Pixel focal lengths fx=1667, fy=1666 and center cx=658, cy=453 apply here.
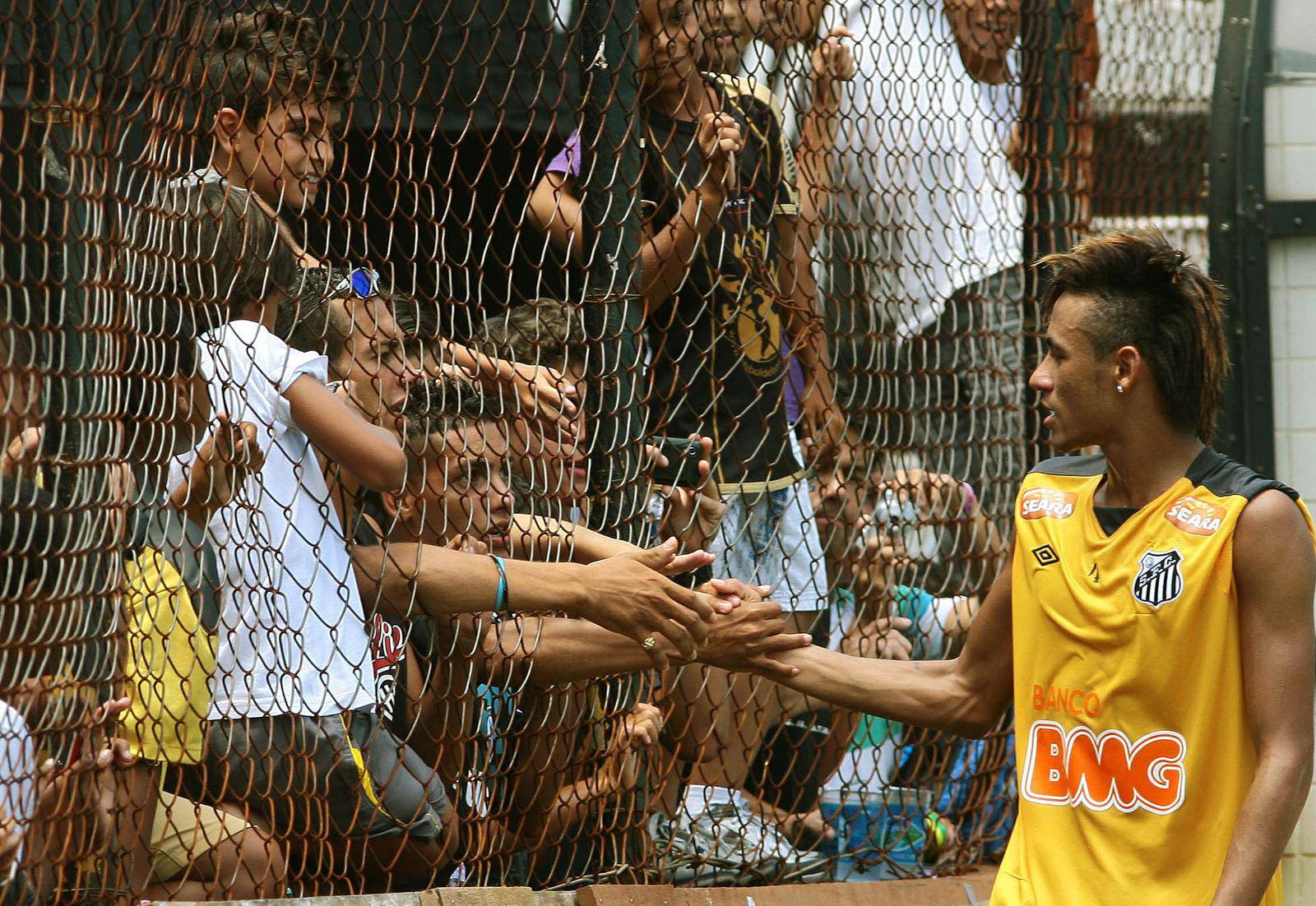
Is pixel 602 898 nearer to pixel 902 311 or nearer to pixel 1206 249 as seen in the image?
pixel 902 311

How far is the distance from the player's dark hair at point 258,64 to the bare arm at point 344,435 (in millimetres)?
662

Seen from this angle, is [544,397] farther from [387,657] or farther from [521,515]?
[387,657]

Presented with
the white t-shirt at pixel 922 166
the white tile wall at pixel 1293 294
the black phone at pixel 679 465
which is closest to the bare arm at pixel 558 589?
the black phone at pixel 679 465

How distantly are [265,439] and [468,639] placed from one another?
0.70 metres

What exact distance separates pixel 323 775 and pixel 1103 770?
5.27 ft

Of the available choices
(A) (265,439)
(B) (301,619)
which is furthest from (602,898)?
(A) (265,439)

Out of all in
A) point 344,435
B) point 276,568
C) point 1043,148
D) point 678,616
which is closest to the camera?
point 344,435

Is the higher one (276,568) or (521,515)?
(521,515)

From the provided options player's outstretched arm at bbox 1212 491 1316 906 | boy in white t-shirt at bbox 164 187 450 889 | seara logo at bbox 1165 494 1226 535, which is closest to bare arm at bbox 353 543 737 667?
boy in white t-shirt at bbox 164 187 450 889

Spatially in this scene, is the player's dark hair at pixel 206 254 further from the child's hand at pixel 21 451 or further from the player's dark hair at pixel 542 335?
the player's dark hair at pixel 542 335

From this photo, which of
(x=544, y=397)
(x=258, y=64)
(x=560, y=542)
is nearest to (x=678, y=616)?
(x=560, y=542)

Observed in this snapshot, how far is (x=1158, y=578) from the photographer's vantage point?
307 cm

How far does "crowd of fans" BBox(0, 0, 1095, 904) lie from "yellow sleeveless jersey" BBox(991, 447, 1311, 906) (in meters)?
0.72

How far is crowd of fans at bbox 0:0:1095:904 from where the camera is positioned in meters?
3.49
